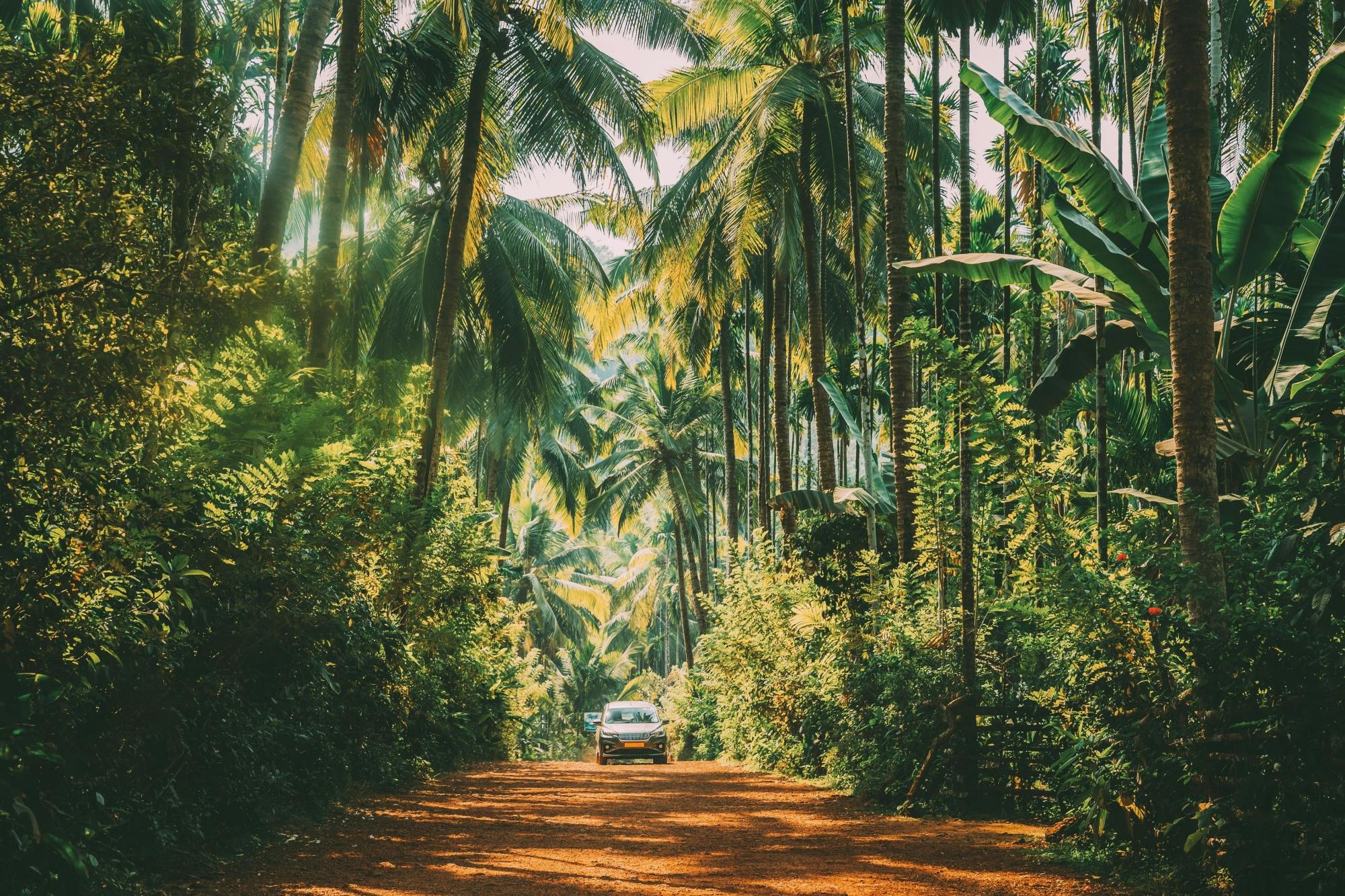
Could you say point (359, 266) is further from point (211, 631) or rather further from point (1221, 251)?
point (1221, 251)

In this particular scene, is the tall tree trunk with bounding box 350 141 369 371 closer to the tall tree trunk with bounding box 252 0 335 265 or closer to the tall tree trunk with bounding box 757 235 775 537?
the tall tree trunk with bounding box 252 0 335 265

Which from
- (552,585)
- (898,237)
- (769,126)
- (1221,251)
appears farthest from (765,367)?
(552,585)

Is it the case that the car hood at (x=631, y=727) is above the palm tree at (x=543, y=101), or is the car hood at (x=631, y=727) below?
below

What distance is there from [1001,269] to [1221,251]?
7.20ft

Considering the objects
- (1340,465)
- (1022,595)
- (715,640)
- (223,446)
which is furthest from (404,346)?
(1340,465)

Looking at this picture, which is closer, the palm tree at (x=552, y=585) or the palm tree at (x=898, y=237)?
the palm tree at (x=898, y=237)

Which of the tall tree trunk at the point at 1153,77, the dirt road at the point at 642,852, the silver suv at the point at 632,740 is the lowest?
the silver suv at the point at 632,740

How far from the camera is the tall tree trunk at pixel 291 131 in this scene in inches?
431

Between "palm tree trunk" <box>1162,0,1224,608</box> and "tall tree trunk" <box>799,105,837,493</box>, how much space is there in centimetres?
1089

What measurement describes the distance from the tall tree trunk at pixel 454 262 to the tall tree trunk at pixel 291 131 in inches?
174

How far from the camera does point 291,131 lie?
1130 cm

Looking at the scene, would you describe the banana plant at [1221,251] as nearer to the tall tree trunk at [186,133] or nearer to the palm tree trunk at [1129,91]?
the palm tree trunk at [1129,91]

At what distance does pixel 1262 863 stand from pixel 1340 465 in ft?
7.55

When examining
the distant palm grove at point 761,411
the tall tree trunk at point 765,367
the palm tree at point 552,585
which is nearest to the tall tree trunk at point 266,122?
the distant palm grove at point 761,411
